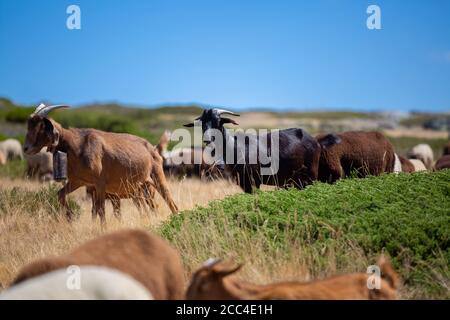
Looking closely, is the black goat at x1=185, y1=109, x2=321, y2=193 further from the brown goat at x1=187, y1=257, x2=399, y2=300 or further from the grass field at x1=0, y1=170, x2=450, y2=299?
the brown goat at x1=187, y1=257, x2=399, y2=300

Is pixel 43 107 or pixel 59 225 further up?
pixel 43 107

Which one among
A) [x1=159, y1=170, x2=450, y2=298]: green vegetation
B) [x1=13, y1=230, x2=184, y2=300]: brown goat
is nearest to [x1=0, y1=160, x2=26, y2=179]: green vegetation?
[x1=159, y1=170, x2=450, y2=298]: green vegetation

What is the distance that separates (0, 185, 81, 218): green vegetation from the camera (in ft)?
41.2

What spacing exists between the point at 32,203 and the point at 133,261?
7.71 meters

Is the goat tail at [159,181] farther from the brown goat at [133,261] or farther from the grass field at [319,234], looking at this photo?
the brown goat at [133,261]

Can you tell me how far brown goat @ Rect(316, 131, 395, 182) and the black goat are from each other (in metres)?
0.66

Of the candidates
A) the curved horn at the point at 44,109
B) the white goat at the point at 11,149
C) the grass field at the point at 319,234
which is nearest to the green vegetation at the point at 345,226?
the grass field at the point at 319,234

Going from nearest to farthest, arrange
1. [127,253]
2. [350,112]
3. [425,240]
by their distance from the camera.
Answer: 1. [127,253]
2. [425,240]
3. [350,112]

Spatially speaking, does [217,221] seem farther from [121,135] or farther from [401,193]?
[121,135]

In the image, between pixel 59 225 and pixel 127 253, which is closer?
pixel 127 253

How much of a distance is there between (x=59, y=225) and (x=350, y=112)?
177 meters

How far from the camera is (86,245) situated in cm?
626

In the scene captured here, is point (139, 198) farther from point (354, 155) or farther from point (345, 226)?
point (345, 226)
